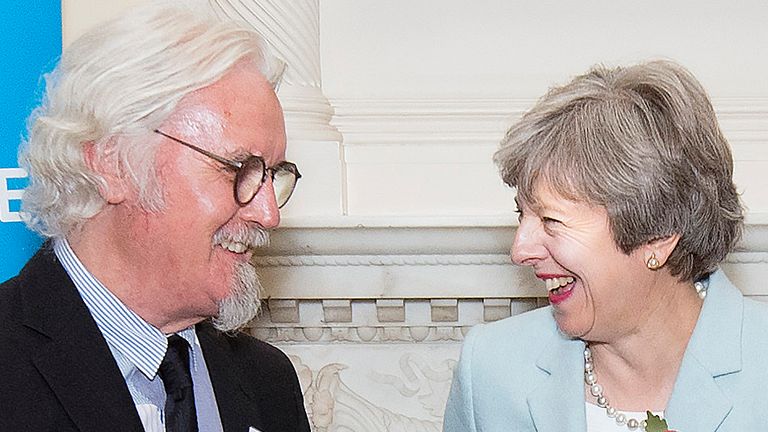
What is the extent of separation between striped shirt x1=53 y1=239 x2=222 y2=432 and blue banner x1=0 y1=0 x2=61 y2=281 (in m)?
0.87

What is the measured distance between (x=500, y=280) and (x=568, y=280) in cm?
102

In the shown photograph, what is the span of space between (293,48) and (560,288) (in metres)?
1.47

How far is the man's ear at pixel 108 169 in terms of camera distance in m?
2.21

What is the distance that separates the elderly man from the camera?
2.16 meters

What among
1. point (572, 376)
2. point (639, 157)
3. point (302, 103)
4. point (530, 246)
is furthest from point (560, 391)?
point (302, 103)

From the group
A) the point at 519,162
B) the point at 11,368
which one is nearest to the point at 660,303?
the point at 519,162

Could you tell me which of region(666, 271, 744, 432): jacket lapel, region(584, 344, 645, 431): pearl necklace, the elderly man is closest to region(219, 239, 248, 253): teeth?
the elderly man

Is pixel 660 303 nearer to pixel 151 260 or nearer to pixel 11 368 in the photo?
pixel 151 260

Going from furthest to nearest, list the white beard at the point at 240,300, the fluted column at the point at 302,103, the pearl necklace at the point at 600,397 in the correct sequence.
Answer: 1. the fluted column at the point at 302,103
2. the pearl necklace at the point at 600,397
3. the white beard at the point at 240,300

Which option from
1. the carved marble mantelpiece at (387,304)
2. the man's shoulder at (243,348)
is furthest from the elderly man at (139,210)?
the carved marble mantelpiece at (387,304)

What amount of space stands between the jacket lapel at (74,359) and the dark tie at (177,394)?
10 cm

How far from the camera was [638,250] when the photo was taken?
2.34m

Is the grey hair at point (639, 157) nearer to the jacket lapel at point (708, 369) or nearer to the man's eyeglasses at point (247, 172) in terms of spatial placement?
the jacket lapel at point (708, 369)

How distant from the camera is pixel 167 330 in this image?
2.32 m
